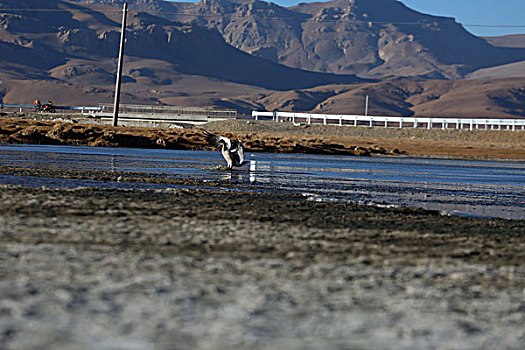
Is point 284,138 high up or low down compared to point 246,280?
up

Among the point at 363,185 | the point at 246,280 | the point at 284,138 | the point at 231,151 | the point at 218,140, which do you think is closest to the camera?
the point at 246,280

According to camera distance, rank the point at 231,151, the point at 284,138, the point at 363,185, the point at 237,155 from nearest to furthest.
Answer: the point at 363,185, the point at 231,151, the point at 237,155, the point at 284,138

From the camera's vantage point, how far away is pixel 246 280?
698 centimetres

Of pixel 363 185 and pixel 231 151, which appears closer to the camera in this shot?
pixel 363 185

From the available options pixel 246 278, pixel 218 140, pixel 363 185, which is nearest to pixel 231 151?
pixel 218 140

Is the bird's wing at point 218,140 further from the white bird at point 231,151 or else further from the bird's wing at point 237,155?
the bird's wing at point 237,155

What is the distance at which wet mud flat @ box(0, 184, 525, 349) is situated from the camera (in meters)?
5.36

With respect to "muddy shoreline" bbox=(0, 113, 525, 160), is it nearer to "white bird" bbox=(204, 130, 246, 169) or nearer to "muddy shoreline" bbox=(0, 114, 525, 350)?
Answer: "white bird" bbox=(204, 130, 246, 169)

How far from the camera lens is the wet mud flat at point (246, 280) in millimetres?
5359

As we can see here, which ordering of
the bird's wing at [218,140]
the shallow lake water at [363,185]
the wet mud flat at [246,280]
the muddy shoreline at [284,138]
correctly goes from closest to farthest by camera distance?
the wet mud flat at [246,280]
the shallow lake water at [363,185]
the bird's wing at [218,140]
the muddy shoreline at [284,138]

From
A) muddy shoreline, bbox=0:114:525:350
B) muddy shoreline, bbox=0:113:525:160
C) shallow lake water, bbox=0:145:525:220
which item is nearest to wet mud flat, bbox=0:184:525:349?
muddy shoreline, bbox=0:114:525:350

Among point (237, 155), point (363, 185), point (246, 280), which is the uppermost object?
point (237, 155)

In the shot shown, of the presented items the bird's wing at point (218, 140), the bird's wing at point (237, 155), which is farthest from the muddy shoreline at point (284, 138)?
the bird's wing at point (218, 140)

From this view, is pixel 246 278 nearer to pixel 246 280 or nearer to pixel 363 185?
pixel 246 280
